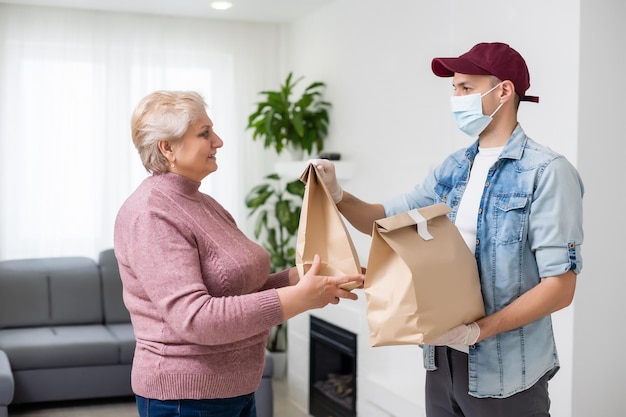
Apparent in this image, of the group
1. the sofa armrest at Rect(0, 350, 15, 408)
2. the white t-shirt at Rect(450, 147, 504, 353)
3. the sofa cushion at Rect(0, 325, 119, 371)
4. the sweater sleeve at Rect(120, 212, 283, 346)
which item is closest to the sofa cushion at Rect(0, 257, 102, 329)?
the sofa cushion at Rect(0, 325, 119, 371)

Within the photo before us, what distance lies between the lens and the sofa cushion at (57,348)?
15.1ft

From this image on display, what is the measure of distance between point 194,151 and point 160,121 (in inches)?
4.6

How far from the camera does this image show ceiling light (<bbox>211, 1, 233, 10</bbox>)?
201 inches

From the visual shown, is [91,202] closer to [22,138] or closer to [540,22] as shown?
[22,138]

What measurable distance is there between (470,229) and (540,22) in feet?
4.34

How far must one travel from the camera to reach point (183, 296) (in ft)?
5.96

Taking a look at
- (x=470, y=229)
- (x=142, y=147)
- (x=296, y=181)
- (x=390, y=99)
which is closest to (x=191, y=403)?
(x=142, y=147)

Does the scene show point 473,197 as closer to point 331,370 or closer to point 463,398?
point 463,398

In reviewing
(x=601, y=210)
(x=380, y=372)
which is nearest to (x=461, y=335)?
(x=601, y=210)

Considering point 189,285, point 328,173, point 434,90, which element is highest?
point 434,90

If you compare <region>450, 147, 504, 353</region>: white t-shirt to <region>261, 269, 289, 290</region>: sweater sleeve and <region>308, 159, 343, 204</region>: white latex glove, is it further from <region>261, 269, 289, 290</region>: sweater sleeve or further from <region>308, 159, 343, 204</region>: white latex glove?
<region>261, 269, 289, 290</region>: sweater sleeve

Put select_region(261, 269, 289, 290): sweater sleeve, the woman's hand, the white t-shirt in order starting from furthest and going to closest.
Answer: select_region(261, 269, 289, 290): sweater sleeve < the white t-shirt < the woman's hand

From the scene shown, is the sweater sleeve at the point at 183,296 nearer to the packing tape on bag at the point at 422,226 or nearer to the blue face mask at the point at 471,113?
the packing tape on bag at the point at 422,226

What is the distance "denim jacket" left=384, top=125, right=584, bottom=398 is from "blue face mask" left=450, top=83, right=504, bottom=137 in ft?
0.31
